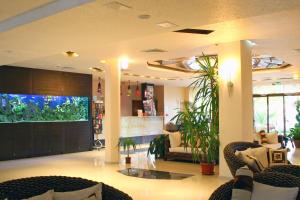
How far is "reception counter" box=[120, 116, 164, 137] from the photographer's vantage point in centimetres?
1333

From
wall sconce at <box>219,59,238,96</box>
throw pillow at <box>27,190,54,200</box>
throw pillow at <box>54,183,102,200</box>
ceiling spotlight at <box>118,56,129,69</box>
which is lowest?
throw pillow at <box>54,183,102,200</box>

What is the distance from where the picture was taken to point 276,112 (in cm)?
1524

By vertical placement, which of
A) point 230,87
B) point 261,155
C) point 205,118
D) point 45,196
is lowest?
point 261,155

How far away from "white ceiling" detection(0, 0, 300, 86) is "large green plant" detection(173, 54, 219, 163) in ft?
2.38

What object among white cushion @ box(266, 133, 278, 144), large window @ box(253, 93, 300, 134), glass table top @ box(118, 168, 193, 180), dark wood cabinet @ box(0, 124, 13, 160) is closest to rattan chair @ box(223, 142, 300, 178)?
glass table top @ box(118, 168, 193, 180)

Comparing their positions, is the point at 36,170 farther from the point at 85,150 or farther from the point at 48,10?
the point at 48,10

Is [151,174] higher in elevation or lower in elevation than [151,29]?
lower

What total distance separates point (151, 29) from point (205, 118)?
2799mm

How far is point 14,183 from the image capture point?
231 cm

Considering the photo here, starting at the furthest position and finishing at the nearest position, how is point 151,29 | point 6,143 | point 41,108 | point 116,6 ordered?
1. point 41,108
2. point 6,143
3. point 151,29
4. point 116,6

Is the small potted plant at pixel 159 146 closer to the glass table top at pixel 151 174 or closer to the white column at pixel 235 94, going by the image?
the glass table top at pixel 151 174

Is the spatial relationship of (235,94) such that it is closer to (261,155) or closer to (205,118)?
(205,118)

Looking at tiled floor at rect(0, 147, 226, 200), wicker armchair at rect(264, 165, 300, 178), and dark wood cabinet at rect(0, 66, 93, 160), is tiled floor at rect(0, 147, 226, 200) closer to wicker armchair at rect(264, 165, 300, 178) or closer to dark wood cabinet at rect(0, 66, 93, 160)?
dark wood cabinet at rect(0, 66, 93, 160)

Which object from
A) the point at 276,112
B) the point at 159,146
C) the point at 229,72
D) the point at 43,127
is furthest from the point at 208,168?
Result: the point at 276,112
